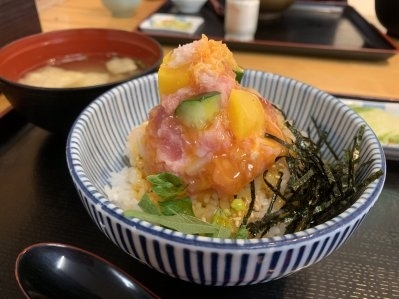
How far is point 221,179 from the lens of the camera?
3.28 ft

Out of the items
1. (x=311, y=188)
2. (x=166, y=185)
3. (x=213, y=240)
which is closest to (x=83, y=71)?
(x=166, y=185)

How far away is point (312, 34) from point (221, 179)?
188 cm

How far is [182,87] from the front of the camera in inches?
42.9

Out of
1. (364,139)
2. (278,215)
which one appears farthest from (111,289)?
(364,139)

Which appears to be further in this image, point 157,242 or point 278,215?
point 278,215

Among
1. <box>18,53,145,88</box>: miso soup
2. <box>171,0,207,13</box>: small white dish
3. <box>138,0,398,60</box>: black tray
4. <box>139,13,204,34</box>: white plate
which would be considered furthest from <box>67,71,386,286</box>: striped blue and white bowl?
<box>171,0,207,13</box>: small white dish

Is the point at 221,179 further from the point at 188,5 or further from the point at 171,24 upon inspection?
the point at 188,5

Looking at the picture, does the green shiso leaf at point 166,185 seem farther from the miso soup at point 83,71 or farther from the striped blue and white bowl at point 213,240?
the miso soup at point 83,71

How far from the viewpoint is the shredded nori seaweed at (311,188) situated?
100cm

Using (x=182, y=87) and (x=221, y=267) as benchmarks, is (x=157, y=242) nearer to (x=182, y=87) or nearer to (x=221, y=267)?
(x=221, y=267)

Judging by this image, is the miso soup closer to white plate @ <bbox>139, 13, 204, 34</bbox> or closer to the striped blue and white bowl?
the striped blue and white bowl

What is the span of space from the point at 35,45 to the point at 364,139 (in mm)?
1379

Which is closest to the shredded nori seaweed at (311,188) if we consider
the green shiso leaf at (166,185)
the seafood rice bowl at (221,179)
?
the seafood rice bowl at (221,179)

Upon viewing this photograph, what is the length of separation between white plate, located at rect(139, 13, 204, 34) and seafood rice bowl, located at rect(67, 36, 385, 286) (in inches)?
53.5
